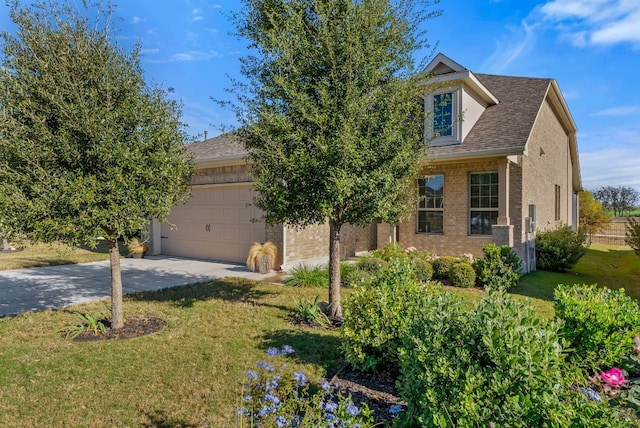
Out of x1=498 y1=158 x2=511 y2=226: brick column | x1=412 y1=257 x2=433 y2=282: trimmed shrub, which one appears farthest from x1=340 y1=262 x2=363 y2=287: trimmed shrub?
x1=498 y1=158 x2=511 y2=226: brick column

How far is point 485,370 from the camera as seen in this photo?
248 centimetres

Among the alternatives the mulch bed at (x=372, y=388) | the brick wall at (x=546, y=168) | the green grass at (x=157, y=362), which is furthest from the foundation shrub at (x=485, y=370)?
the brick wall at (x=546, y=168)

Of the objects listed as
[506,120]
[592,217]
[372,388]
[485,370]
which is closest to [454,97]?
[506,120]

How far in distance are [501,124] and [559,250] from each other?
4.39 m

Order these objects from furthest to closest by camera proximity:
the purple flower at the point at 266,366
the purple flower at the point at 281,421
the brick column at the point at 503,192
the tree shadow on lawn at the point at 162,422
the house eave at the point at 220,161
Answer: the house eave at the point at 220,161 < the brick column at the point at 503,192 < the tree shadow on lawn at the point at 162,422 < the purple flower at the point at 266,366 < the purple flower at the point at 281,421

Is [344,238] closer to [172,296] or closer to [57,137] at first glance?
[172,296]

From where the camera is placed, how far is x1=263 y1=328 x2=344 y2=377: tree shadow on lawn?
179 inches

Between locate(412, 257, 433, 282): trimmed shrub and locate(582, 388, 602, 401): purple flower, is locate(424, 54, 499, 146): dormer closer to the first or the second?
locate(412, 257, 433, 282): trimmed shrub

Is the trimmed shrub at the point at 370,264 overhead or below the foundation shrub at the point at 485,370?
below

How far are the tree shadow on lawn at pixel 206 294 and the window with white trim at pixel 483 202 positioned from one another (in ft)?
22.9

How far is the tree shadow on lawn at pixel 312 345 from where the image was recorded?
179 inches

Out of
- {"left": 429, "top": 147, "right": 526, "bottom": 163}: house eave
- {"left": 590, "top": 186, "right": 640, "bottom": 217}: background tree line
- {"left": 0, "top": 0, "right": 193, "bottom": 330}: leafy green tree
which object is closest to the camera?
{"left": 0, "top": 0, "right": 193, "bottom": 330}: leafy green tree

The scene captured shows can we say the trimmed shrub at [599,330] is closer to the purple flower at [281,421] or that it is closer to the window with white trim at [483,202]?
the purple flower at [281,421]

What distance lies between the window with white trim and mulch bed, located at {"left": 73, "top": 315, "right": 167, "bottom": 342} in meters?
9.36
